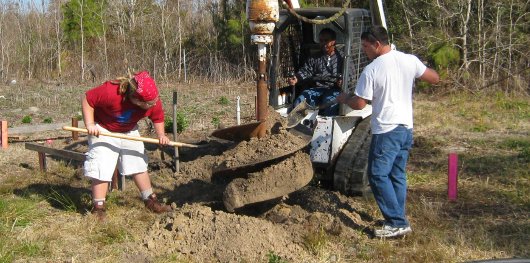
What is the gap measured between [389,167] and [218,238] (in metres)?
1.49

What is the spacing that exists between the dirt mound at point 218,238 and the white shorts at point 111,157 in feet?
2.87

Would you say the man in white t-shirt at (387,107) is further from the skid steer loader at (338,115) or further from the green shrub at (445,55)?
the green shrub at (445,55)

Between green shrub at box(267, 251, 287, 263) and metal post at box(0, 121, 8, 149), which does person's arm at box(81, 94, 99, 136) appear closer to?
green shrub at box(267, 251, 287, 263)

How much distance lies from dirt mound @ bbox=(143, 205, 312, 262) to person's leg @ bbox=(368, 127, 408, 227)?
80 cm

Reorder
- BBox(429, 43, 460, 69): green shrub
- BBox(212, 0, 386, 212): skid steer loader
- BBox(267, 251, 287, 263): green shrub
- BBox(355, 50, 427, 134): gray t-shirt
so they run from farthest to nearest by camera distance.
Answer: BBox(429, 43, 460, 69): green shrub → BBox(212, 0, 386, 212): skid steer loader → BBox(355, 50, 427, 134): gray t-shirt → BBox(267, 251, 287, 263): green shrub

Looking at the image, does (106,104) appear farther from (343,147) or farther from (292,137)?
(343,147)

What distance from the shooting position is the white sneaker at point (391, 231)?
205 inches

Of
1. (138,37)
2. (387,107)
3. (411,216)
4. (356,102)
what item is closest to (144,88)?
(356,102)

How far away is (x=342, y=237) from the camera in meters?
5.23

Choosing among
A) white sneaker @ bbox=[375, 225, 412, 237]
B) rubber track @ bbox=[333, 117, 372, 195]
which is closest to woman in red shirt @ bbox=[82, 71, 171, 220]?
rubber track @ bbox=[333, 117, 372, 195]

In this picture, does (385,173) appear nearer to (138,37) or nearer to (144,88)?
(144,88)

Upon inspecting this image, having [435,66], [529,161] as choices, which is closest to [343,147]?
[529,161]

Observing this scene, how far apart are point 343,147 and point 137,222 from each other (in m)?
2.21

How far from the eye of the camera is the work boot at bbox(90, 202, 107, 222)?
571cm
